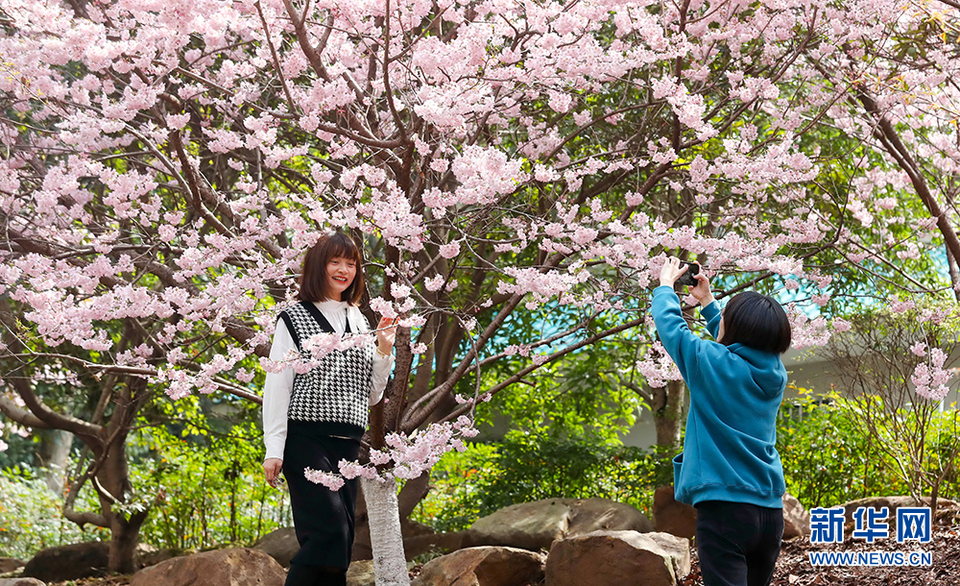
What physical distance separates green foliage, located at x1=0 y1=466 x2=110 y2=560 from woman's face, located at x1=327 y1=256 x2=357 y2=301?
7.13m

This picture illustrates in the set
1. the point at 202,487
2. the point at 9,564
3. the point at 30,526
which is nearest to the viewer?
the point at 202,487

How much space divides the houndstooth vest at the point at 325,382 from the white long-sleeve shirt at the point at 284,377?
27 mm

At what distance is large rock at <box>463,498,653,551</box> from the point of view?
562cm

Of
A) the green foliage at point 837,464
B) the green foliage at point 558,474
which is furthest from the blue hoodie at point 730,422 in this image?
the green foliage at point 558,474

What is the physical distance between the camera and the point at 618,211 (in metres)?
6.08

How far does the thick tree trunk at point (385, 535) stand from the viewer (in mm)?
4016

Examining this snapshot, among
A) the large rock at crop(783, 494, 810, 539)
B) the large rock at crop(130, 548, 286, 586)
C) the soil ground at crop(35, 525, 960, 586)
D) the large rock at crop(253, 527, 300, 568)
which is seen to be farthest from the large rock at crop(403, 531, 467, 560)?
the large rock at crop(783, 494, 810, 539)

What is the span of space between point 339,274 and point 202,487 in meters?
5.28

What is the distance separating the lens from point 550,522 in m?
5.73

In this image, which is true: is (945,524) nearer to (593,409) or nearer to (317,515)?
(593,409)

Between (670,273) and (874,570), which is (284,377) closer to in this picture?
(670,273)

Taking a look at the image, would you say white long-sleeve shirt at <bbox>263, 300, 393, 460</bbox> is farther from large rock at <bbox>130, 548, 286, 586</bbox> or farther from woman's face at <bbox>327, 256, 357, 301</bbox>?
large rock at <bbox>130, 548, 286, 586</bbox>

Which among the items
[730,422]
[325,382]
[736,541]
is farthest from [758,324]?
[325,382]

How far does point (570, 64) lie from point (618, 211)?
87.6 inches
